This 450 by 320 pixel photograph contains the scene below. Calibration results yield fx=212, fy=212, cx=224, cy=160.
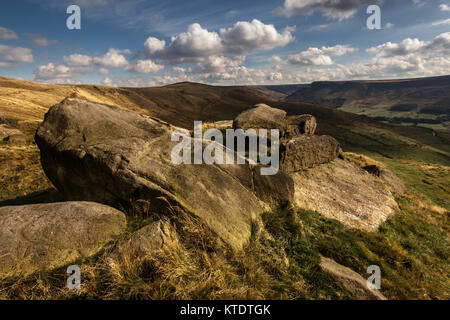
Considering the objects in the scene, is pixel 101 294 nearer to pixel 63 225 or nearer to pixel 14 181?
pixel 63 225

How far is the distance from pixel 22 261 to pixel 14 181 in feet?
50.7

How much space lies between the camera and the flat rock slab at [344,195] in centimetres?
1130

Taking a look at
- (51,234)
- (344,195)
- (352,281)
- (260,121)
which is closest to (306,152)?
(344,195)

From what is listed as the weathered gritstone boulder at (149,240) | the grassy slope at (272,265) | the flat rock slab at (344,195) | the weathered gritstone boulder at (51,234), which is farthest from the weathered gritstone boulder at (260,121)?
the weathered gritstone boulder at (51,234)

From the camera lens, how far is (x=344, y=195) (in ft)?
44.7

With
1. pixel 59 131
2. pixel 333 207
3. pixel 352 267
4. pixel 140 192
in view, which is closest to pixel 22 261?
pixel 140 192

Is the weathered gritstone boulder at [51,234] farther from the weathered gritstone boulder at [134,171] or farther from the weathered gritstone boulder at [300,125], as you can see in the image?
the weathered gritstone boulder at [300,125]

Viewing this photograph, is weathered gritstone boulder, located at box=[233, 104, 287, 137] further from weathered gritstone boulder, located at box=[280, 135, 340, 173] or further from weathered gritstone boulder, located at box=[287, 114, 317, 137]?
weathered gritstone boulder, located at box=[280, 135, 340, 173]

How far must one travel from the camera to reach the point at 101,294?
4.64 m

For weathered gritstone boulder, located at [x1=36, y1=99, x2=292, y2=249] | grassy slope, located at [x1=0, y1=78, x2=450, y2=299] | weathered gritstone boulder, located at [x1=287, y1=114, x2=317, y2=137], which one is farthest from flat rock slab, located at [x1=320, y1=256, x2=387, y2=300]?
weathered gritstone boulder, located at [x1=287, y1=114, x2=317, y2=137]

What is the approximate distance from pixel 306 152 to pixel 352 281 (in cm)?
1060

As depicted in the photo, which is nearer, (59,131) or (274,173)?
(59,131)

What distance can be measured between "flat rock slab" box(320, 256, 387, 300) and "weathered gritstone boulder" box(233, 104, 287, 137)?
1611cm
